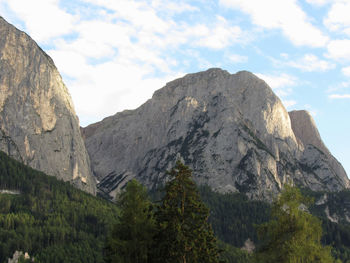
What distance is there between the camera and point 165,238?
1932 inches

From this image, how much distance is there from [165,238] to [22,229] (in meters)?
165

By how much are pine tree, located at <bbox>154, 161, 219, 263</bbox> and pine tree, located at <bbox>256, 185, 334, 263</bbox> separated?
5.87 meters

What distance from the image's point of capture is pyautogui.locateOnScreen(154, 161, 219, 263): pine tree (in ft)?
156

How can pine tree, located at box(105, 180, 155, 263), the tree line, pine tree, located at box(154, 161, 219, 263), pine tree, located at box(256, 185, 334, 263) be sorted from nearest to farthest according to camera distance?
pine tree, located at box(256, 185, 334, 263)
the tree line
pine tree, located at box(154, 161, 219, 263)
pine tree, located at box(105, 180, 155, 263)

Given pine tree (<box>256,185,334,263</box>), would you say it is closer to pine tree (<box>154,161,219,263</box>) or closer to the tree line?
the tree line

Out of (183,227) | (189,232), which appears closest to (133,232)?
(183,227)

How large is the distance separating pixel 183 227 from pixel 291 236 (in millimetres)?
11356

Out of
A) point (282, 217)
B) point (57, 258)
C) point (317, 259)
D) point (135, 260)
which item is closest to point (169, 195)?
point (135, 260)

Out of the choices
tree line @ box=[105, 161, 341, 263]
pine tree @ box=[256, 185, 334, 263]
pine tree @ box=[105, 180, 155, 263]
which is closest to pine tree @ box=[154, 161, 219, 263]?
tree line @ box=[105, 161, 341, 263]

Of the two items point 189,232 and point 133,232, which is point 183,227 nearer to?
point 189,232

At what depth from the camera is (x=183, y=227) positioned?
1919 inches

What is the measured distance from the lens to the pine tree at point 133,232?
51281 mm

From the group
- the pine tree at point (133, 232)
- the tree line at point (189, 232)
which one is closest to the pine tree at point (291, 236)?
the tree line at point (189, 232)

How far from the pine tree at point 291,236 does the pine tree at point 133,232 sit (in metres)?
13.1
